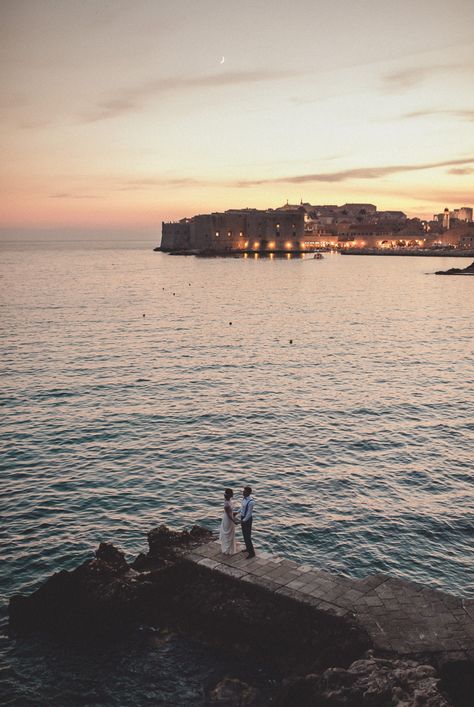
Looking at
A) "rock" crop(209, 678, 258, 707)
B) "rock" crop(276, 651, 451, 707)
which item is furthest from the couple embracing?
"rock" crop(276, 651, 451, 707)

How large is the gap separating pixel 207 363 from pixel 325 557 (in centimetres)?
2272

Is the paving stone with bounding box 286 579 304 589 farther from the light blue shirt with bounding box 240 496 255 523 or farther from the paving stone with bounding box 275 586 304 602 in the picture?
the light blue shirt with bounding box 240 496 255 523

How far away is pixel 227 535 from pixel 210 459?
350 inches

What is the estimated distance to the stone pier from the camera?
9695 millimetres

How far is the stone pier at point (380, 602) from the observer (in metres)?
9.70

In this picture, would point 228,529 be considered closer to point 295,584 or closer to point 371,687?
point 295,584

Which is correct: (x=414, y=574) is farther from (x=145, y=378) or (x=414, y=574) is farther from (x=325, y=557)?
(x=145, y=378)

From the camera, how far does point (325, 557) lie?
14.8m

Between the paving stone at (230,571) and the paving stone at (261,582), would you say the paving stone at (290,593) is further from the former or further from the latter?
the paving stone at (230,571)

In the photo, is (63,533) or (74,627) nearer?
(74,627)

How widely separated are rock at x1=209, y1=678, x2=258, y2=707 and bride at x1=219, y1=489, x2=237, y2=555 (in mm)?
2791

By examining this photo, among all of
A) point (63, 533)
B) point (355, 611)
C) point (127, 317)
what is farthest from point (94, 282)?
point (355, 611)

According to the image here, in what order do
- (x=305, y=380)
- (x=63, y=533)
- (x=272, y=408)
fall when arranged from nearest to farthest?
1. (x=63, y=533)
2. (x=272, y=408)
3. (x=305, y=380)

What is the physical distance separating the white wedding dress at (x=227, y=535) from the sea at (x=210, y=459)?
1.91 m
